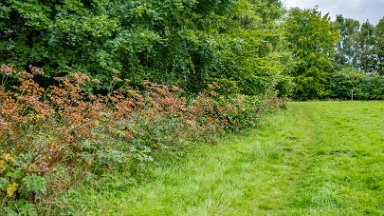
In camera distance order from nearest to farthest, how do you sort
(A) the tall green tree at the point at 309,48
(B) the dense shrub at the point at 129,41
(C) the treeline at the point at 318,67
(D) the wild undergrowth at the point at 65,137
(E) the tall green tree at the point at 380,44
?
(D) the wild undergrowth at the point at 65,137 → (B) the dense shrub at the point at 129,41 → (A) the tall green tree at the point at 309,48 → (C) the treeline at the point at 318,67 → (E) the tall green tree at the point at 380,44

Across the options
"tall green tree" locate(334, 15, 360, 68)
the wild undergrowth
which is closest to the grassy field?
the wild undergrowth

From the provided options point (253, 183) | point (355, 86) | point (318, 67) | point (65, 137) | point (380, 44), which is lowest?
point (253, 183)

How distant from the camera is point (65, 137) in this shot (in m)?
4.86

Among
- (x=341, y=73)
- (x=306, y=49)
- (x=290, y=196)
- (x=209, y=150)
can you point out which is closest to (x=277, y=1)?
(x=306, y=49)

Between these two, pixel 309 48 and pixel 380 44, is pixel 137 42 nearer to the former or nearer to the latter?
pixel 309 48

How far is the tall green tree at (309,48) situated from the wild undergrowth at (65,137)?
105ft

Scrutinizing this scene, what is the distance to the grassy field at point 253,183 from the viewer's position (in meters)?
5.07

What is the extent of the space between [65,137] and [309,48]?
1515 inches

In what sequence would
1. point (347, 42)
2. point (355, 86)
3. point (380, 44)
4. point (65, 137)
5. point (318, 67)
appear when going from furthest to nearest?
point (347, 42) < point (380, 44) < point (355, 86) < point (318, 67) < point (65, 137)

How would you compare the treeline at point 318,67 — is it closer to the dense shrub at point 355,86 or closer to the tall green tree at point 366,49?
the dense shrub at point 355,86

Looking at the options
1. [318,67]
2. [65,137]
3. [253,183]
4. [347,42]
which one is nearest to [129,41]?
[65,137]

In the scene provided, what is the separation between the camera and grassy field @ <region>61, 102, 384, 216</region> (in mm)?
5070

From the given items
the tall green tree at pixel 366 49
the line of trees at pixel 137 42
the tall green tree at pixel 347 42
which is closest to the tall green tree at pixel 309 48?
the line of trees at pixel 137 42

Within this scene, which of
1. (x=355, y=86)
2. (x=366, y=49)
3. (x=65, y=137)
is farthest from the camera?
(x=366, y=49)
